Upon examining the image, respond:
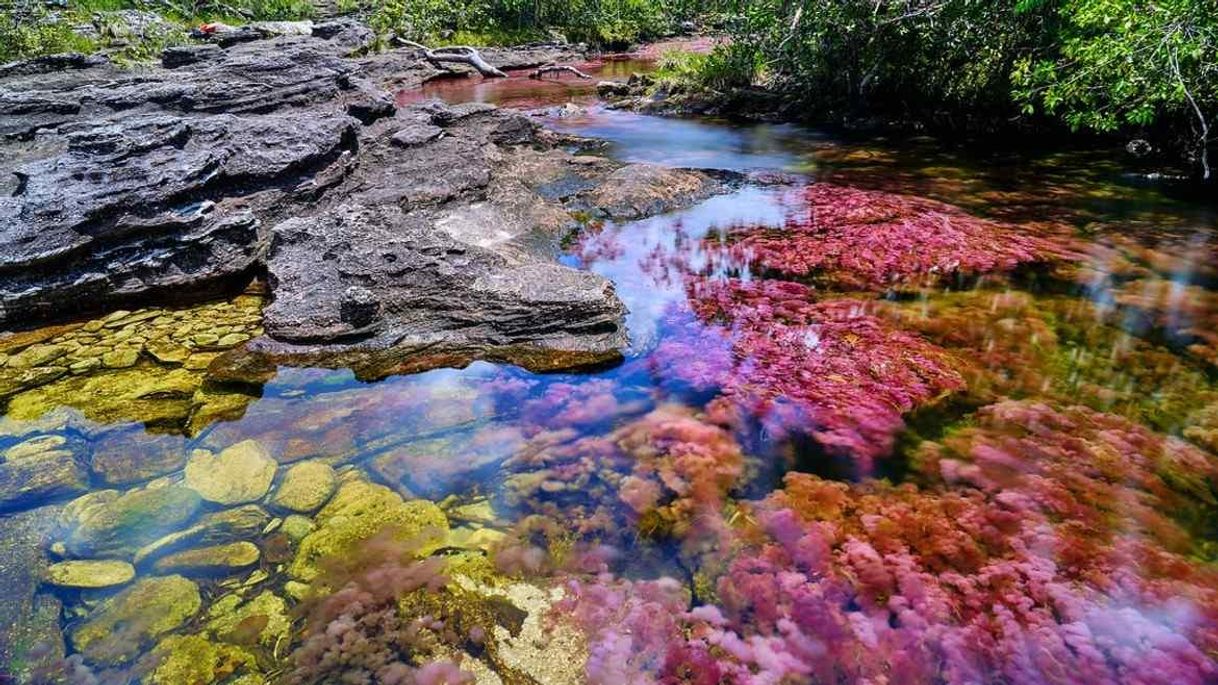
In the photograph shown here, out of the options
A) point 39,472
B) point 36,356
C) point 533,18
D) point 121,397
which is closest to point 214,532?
point 39,472

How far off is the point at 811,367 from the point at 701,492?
199cm

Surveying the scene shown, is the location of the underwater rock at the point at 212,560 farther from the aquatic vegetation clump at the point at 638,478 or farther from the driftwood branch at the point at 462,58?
the driftwood branch at the point at 462,58

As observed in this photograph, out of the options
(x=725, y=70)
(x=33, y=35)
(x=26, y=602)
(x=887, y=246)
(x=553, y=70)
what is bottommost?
(x=26, y=602)

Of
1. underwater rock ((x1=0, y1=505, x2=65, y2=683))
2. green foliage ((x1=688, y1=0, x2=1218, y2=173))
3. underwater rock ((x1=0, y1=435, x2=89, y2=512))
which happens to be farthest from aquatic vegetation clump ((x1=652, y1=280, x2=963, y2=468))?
green foliage ((x1=688, y1=0, x2=1218, y2=173))

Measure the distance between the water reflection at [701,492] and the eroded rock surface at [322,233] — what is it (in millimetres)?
465

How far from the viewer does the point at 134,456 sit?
4.71 m

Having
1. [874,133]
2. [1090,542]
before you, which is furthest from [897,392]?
[874,133]

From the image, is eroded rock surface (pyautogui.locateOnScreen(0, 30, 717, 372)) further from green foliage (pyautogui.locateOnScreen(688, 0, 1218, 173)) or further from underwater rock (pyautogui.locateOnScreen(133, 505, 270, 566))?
green foliage (pyautogui.locateOnScreen(688, 0, 1218, 173))

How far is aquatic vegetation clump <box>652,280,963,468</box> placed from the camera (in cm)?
496

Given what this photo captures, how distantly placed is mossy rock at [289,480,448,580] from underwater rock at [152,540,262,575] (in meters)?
0.29

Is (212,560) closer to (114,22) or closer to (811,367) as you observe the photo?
(811,367)

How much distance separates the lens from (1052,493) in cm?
414

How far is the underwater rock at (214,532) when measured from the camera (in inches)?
153

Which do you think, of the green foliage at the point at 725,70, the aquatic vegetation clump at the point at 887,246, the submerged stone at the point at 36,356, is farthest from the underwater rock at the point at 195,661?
the green foliage at the point at 725,70
